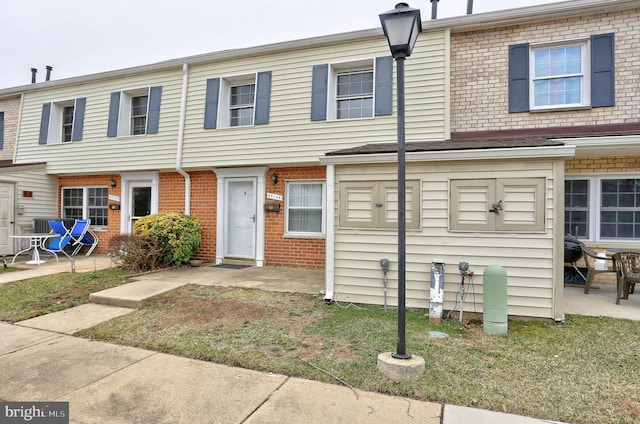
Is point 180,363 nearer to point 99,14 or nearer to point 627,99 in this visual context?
point 627,99

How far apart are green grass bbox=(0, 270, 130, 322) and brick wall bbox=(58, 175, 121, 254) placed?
349 cm

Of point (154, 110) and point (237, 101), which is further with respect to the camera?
point (154, 110)

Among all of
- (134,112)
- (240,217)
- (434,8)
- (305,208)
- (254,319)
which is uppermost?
(434,8)

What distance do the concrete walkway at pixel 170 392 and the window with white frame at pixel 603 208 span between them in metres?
6.28

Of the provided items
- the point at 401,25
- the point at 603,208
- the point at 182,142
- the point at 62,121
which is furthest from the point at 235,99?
the point at 603,208

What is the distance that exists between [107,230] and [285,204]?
6.16 metres

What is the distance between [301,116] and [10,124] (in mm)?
10771

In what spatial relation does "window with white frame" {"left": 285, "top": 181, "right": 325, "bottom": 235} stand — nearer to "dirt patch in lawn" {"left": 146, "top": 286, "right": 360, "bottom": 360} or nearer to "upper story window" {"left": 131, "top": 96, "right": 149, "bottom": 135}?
"dirt patch in lawn" {"left": 146, "top": 286, "right": 360, "bottom": 360}

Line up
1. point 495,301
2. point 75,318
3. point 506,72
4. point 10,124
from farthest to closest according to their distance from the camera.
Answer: point 10,124 < point 506,72 < point 75,318 < point 495,301

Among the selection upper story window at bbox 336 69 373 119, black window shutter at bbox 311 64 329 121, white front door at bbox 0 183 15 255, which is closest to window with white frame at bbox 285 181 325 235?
black window shutter at bbox 311 64 329 121

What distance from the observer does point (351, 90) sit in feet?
27.9

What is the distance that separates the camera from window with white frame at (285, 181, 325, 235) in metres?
8.76

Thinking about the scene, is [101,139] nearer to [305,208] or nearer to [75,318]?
[305,208]

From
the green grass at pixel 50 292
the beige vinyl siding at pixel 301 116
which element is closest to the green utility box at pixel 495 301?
the beige vinyl siding at pixel 301 116
